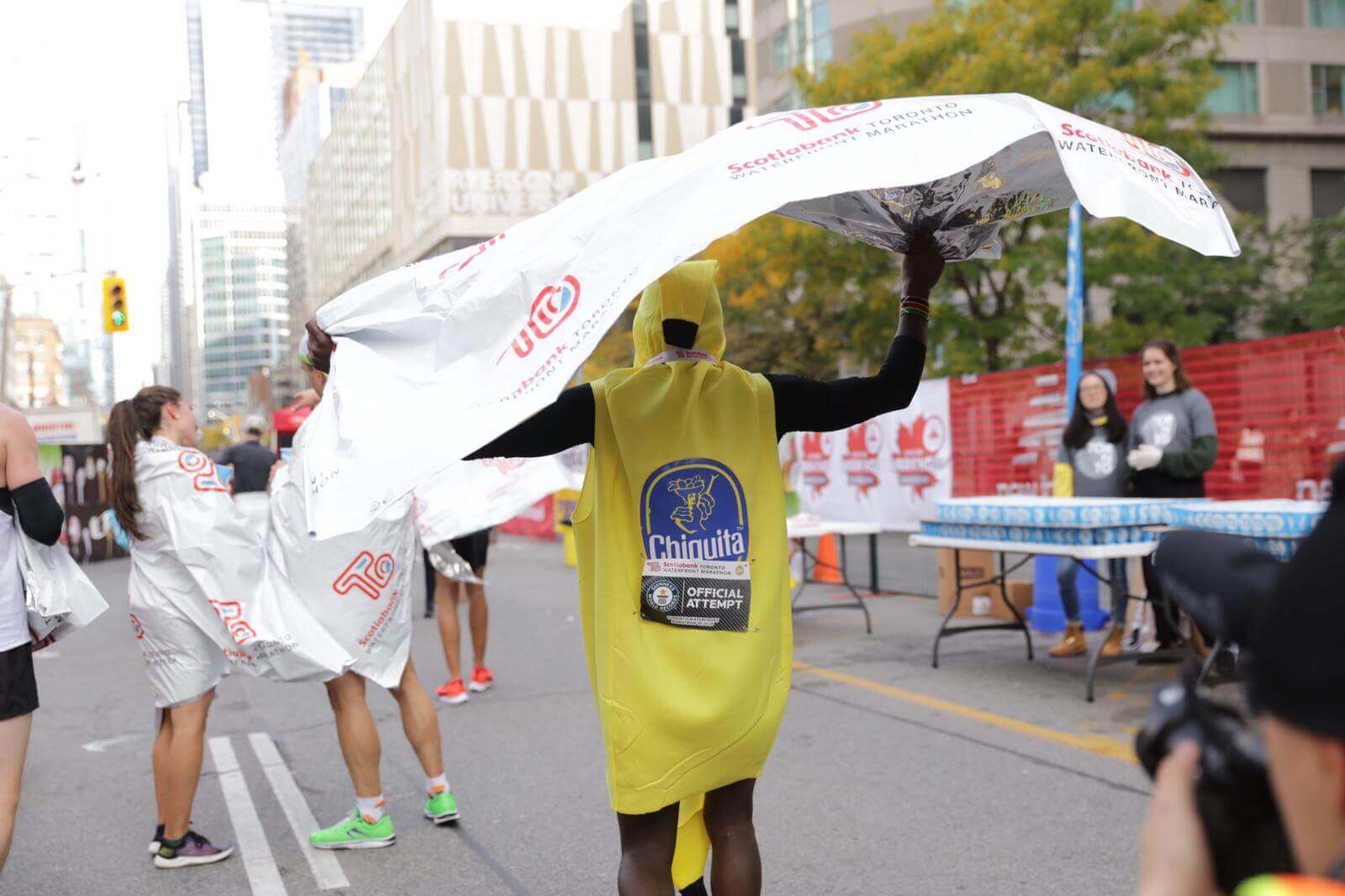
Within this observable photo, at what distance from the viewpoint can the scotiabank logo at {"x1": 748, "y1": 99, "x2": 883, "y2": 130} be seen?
7.84 feet

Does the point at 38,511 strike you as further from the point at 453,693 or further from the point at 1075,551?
the point at 1075,551

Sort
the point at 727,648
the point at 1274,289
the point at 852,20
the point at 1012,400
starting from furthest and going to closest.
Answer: the point at 852,20 < the point at 1274,289 < the point at 1012,400 < the point at 727,648

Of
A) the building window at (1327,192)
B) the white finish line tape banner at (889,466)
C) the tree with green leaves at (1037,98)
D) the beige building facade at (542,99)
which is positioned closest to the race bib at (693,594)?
the white finish line tape banner at (889,466)

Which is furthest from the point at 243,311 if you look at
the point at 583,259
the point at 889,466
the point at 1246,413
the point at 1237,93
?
the point at 583,259

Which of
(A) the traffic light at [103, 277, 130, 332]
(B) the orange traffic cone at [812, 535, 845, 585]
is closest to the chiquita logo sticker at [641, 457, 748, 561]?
(B) the orange traffic cone at [812, 535, 845, 585]

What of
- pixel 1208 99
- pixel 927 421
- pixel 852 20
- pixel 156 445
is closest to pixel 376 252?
pixel 852 20

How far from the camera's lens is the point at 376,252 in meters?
90.2

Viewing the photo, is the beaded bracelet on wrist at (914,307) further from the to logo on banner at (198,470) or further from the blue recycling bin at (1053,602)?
the blue recycling bin at (1053,602)

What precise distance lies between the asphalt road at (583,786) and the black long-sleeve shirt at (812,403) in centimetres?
200

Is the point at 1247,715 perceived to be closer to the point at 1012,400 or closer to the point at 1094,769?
the point at 1094,769

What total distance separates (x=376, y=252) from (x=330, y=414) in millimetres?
91913

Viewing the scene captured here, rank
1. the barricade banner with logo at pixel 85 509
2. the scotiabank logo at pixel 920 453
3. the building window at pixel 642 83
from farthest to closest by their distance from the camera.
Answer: the building window at pixel 642 83 → the barricade banner with logo at pixel 85 509 → the scotiabank logo at pixel 920 453

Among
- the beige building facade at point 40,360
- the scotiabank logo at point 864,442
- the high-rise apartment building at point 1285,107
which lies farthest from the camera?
the beige building facade at point 40,360

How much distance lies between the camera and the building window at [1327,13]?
36.2 metres
